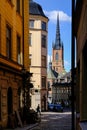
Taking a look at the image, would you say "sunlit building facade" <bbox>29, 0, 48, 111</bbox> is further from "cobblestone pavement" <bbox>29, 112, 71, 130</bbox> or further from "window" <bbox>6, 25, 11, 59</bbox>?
"window" <bbox>6, 25, 11, 59</bbox>

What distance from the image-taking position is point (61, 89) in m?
141

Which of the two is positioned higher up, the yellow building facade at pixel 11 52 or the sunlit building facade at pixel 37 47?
the sunlit building facade at pixel 37 47

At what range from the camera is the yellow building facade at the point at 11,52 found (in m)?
24.6

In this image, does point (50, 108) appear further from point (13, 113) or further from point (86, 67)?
point (86, 67)

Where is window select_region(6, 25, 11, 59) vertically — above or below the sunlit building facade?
below

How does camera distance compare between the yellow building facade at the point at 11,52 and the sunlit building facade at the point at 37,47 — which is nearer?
the yellow building facade at the point at 11,52

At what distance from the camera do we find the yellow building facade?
2461 cm

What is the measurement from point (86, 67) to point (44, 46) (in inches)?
2231

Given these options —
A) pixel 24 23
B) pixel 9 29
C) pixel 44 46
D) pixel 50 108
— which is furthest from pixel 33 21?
pixel 9 29

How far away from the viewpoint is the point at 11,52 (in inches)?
1077

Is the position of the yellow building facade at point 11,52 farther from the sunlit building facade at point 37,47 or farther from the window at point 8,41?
the sunlit building facade at point 37,47

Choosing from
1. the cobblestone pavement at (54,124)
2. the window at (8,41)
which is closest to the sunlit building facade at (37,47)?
the cobblestone pavement at (54,124)

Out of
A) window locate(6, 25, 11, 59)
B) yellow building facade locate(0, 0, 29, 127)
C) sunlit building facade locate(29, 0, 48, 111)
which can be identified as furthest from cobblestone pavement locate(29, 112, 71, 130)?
sunlit building facade locate(29, 0, 48, 111)

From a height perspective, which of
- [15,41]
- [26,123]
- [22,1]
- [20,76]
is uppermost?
[22,1]
